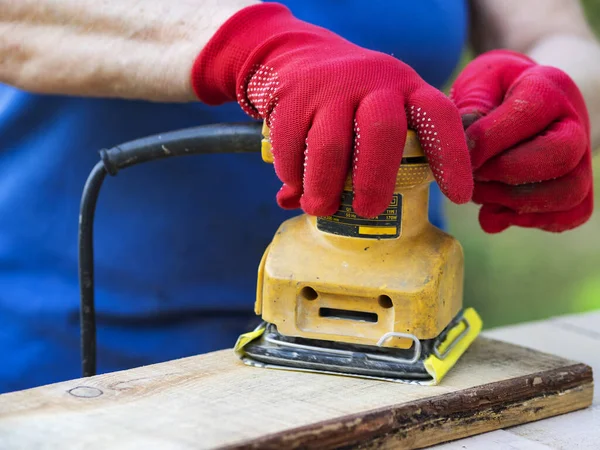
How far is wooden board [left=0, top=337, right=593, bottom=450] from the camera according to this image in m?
1.03

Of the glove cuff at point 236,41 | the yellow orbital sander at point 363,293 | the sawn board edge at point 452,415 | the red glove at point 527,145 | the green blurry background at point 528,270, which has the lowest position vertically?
the green blurry background at point 528,270

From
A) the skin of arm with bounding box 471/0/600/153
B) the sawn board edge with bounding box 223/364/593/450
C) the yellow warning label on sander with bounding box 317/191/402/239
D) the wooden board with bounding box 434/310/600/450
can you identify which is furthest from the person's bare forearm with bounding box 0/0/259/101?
the skin of arm with bounding box 471/0/600/153

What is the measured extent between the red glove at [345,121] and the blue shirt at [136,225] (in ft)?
1.46

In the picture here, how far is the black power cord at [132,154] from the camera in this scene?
1.34m

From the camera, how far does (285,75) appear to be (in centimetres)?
117

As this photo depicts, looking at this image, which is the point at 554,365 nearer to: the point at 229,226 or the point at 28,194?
the point at 229,226

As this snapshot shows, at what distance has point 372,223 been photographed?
1276mm

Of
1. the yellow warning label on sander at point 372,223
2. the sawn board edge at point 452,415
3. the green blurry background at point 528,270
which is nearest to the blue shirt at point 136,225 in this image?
the yellow warning label on sander at point 372,223

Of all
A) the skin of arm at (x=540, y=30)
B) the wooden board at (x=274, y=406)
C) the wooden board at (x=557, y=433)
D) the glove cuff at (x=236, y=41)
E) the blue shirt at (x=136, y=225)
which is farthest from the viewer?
the skin of arm at (x=540, y=30)

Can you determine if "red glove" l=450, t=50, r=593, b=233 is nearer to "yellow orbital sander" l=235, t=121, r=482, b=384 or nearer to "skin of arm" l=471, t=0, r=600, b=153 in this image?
"yellow orbital sander" l=235, t=121, r=482, b=384

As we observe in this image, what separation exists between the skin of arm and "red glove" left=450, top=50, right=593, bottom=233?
15.5 inches

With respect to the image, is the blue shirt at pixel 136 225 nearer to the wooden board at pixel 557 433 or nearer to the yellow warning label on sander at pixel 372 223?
the yellow warning label on sander at pixel 372 223

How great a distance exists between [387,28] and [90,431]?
1055 mm

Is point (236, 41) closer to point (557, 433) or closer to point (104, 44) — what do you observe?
point (104, 44)
